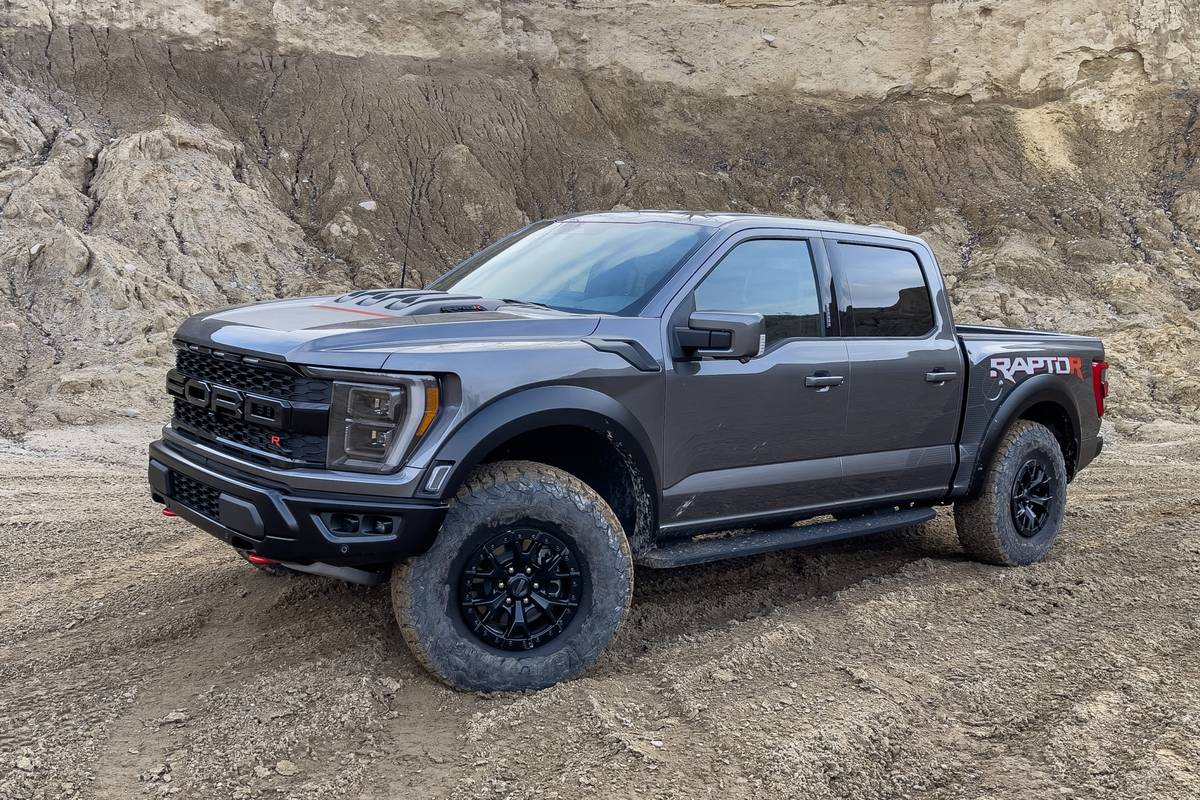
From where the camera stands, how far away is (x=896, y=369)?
5.14m

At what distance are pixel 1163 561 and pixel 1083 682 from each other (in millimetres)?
2342

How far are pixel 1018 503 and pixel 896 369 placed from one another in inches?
60.1

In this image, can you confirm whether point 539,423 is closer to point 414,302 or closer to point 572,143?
point 414,302

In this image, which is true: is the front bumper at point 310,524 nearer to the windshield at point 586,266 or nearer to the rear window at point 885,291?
the windshield at point 586,266

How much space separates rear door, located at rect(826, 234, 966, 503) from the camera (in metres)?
5.02

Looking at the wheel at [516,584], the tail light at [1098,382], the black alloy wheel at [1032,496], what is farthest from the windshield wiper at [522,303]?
the tail light at [1098,382]

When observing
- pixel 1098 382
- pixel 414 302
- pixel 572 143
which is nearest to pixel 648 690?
pixel 414 302

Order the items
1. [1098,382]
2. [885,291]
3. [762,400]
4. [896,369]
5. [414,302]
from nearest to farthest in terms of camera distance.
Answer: [414,302] → [762,400] → [896,369] → [885,291] → [1098,382]

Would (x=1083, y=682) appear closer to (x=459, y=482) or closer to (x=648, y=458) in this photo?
(x=648, y=458)

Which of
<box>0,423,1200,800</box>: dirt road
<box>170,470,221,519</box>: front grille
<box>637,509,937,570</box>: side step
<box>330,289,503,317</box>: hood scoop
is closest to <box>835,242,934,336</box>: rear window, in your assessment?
<box>637,509,937,570</box>: side step

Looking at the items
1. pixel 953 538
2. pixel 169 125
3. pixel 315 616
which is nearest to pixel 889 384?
pixel 953 538

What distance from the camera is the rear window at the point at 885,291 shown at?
16.8ft

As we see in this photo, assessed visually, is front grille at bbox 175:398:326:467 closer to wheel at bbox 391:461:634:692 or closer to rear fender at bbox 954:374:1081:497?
wheel at bbox 391:461:634:692

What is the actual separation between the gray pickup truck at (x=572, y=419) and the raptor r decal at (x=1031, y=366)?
34 millimetres
